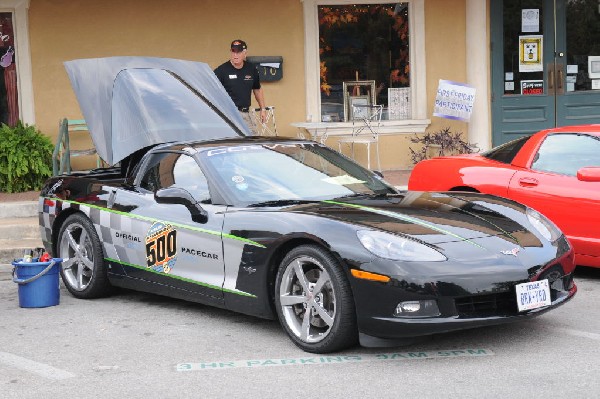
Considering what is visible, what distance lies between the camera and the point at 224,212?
675cm

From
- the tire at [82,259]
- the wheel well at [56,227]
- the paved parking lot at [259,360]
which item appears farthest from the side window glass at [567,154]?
the wheel well at [56,227]

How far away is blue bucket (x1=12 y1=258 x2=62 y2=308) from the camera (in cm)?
761

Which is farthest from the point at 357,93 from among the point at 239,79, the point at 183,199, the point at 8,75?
the point at 183,199

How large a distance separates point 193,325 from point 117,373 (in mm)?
1297

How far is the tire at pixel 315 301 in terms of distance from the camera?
19.1 ft

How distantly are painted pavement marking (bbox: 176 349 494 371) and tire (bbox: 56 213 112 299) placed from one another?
224 cm

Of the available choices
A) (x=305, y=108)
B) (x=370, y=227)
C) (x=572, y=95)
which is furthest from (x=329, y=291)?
(x=572, y=95)

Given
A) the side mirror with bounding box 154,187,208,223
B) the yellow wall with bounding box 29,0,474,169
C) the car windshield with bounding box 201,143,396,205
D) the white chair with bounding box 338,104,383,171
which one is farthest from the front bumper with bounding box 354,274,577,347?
the yellow wall with bounding box 29,0,474,169

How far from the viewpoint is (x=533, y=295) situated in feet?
19.4

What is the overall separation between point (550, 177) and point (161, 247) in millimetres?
3303

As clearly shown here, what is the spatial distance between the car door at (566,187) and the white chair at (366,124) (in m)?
5.94

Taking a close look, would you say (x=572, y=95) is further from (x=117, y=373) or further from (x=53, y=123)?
(x=117, y=373)

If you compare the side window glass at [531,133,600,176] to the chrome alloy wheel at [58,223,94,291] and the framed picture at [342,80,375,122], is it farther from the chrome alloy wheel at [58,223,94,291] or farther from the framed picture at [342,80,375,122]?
the framed picture at [342,80,375,122]

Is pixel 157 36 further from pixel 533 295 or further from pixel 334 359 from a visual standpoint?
pixel 533 295
